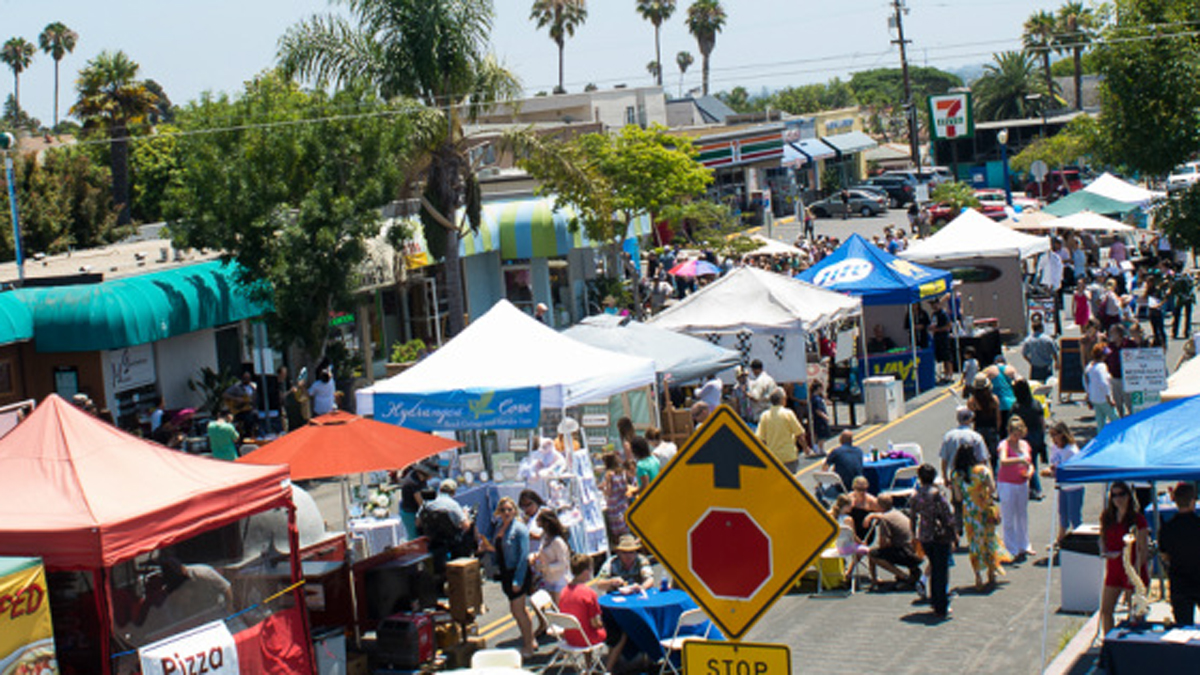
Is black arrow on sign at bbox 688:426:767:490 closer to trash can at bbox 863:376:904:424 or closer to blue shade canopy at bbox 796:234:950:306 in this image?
trash can at bbox 863:376:904:424

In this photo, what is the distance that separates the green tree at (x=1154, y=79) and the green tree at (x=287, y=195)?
40.5ft

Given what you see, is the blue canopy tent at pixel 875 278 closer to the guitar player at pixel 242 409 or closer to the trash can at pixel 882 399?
the trash can at pixel 882 399

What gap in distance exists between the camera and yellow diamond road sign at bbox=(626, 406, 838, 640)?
18.6 ft

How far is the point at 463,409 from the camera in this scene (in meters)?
17.1

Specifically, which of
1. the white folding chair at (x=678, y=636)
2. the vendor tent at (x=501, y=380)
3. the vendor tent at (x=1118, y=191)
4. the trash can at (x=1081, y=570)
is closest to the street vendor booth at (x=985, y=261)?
the vendor tent at (x=1118, y=191)

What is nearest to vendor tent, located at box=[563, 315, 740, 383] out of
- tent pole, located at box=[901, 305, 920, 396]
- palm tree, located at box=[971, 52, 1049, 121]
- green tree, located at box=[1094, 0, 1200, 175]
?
tent pole, located at box=[901, 305, 920, 396]

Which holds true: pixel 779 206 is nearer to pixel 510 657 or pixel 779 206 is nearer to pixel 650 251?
pixel 650 251

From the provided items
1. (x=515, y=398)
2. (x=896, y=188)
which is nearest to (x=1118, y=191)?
(x=515, y=398)

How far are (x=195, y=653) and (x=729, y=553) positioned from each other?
19.8 ft

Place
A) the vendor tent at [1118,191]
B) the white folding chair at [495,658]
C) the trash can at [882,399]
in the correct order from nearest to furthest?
the white folding chair at [495,658]
the trash can at [882,399]
the vendor tent at [1118,191]

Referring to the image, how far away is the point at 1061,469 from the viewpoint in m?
10.6

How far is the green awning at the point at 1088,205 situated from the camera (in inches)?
1510

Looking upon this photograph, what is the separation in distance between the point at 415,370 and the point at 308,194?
7.28 meters

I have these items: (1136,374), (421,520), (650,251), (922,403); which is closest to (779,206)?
(650,251)
